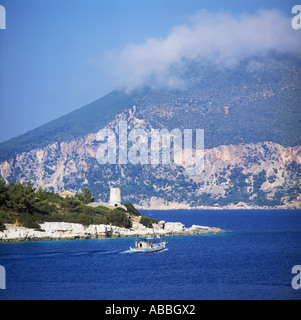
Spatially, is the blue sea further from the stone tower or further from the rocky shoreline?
the stone tower

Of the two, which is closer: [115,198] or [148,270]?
[148,270]

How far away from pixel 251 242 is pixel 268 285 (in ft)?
97.0

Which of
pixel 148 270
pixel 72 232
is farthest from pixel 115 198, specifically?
pixel 148 270

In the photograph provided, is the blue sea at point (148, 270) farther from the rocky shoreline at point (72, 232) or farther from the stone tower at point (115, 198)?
the stone tower at point (115, 198)

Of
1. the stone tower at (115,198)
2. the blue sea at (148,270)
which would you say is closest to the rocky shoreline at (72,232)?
the blue sea at (148,270)

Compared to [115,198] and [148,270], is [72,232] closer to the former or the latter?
[148,270]

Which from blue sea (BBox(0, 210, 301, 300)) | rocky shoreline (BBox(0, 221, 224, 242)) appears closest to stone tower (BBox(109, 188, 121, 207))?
rocky shoreline (BBox(0, 221, 224, 242))

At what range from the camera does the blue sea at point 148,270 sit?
34.1 meters

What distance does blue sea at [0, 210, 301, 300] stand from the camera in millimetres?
34094

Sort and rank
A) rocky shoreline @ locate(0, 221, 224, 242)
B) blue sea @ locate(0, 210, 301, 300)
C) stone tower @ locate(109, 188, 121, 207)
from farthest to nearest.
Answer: stone tower @ locate(109, 188, 121, 207) → rocky shoreline @ locate(0, 221, 224, 242) → blue sea @ locate(0, 210, 301, 300)

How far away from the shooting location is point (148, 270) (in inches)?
1710

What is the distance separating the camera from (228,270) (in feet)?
141
